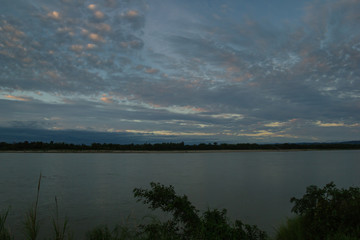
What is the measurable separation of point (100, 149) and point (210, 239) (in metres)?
138

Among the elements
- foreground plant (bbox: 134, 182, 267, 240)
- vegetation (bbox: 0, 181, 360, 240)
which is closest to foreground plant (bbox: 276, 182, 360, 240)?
vegetation (bbox: 0, 181, 360, 240)

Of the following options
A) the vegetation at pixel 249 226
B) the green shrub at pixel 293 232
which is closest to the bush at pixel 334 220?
the vegetation at pixel 249 226

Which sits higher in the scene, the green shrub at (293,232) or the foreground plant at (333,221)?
the foreground plant at (333,221)

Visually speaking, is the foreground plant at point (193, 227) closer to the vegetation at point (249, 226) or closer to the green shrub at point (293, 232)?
the vegetation at point (249, 226)

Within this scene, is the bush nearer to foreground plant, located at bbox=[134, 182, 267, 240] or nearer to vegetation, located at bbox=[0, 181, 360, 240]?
vegetation, located at bbox=[0, 181, 360, 240]

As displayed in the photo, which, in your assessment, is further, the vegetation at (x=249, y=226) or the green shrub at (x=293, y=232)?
the green shrub at (x=293, y=232)

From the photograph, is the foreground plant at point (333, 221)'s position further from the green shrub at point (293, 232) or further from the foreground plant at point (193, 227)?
the foreground plant at point (193, 227)

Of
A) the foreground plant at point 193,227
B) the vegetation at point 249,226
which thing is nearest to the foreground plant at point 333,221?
the vegetation at point 249,226

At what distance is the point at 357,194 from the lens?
27.5 ft

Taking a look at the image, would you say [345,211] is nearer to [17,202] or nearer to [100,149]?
[17,202]

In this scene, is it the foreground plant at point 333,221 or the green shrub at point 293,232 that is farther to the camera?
the green shrub at point 293,232

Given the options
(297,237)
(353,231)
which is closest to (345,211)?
Answer: (353,231)

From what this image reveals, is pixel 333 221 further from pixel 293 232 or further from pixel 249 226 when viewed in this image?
pixel 249 226

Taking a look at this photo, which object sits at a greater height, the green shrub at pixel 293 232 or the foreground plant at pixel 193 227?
the foreground plant at pixel 193 227
